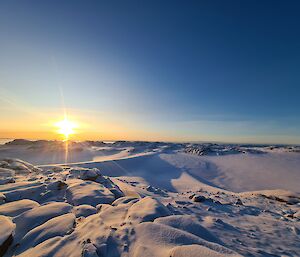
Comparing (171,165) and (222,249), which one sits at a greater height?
(222,249)

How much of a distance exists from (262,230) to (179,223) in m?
2.04

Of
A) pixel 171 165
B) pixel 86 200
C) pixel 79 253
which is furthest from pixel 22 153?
pixel 79 253

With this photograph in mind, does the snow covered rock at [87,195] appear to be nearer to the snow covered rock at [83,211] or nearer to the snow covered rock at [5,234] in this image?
the snow covered rock at [83,211]

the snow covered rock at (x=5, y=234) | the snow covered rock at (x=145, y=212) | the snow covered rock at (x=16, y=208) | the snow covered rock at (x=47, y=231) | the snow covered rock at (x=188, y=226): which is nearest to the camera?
the snow covered rock at (x=5, y=234)

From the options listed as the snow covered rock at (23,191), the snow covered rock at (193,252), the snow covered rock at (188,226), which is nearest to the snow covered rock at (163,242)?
the snow covered rock at (193,252)

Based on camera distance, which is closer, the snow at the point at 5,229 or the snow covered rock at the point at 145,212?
the snow at the point at 5,229

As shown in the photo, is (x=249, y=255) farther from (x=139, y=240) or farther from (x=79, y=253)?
(x=79, y=253)

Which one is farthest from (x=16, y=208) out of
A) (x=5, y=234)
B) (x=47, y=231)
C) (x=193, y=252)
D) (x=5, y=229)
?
(x=193, y=252)

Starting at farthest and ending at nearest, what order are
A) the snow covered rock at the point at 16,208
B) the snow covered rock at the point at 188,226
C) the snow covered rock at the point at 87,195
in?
the snow covered rock at the point at 87,195
the snow covered rock at the point at 16,208
the snow covered rock at the point at 188,226

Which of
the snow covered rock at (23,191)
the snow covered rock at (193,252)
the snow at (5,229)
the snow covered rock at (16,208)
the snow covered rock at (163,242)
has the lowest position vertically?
the snow covered rock at (23,191)

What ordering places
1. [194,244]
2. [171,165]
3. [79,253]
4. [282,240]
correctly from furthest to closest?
[171,165]
[282,240]
[194,244]
[79,253]

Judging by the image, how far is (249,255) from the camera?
249 cm

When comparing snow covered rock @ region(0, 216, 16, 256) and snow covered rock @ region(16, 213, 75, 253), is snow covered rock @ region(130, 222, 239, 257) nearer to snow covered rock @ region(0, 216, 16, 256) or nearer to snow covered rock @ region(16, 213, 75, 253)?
snow covered rock @ region(16, 213, 75, 253)

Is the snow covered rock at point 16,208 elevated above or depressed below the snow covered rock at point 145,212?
below
